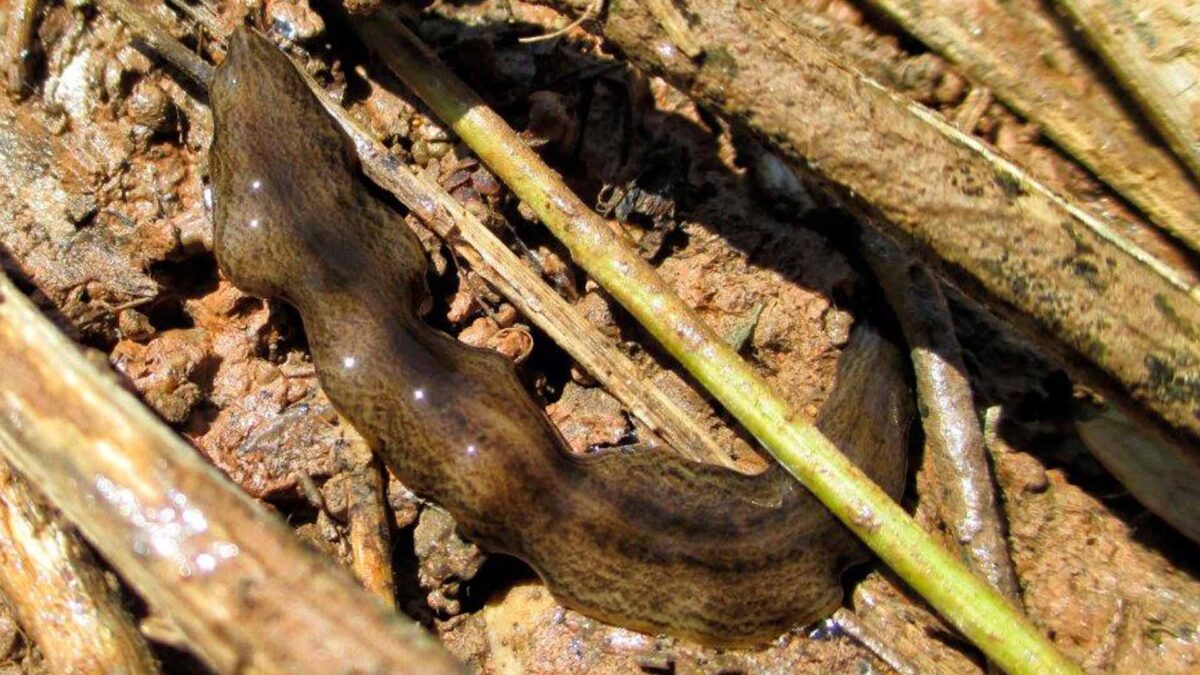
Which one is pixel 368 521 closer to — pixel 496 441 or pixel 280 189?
pixel 496 441

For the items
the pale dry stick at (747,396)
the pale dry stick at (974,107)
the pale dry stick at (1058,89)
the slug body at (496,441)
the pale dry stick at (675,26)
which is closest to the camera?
the pale dry stick at (675,26)

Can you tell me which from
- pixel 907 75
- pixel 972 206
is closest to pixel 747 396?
pixel 972 206

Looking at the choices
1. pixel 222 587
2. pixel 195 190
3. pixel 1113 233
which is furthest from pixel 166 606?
pixel 1113 233

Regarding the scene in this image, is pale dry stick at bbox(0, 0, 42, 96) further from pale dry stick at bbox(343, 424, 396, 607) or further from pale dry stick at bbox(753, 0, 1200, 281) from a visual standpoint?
pale dry stick at bbox(753, 0, 1200, 281)

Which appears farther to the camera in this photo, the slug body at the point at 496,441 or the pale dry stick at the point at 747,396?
the slug body at the point at 496,441

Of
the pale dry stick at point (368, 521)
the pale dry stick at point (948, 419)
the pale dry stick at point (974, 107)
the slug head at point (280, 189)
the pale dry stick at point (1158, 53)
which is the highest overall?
the pale dry stick at point (1158, 53)

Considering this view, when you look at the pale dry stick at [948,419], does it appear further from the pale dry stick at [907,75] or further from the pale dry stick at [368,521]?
the pale dry stick at [368,521]

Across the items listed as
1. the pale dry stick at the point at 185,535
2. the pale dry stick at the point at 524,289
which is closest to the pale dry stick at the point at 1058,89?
the pale dry stick at the point at 524,289

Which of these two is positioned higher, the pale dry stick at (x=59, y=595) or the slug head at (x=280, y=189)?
the slug head at (x=280, y=189)
